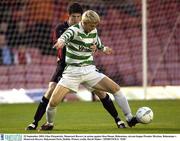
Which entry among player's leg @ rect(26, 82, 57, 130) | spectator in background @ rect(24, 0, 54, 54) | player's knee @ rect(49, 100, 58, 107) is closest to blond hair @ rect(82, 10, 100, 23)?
player's knee @ rect(49, 100, 58, 107)

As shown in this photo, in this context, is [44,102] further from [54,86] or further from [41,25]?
[41,25]

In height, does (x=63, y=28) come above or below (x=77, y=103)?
above

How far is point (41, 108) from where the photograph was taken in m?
9.96

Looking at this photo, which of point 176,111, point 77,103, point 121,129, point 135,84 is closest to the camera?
point 121,129

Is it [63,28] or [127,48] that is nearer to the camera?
[63,28]

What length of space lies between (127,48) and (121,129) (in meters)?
8.23

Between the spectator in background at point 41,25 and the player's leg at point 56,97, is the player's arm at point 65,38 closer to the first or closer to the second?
the player's leg at point 56,97

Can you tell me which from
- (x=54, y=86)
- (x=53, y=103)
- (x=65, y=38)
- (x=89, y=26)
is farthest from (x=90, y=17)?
(x=54, y=86)

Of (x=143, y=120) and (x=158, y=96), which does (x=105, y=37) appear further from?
(x=143, y=120)

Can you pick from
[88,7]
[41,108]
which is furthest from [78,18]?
[88,7]

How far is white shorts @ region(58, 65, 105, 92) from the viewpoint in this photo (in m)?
9.40

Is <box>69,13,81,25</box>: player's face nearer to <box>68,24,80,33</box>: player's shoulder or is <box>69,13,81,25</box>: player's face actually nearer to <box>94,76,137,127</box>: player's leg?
<box>68,24,80,33</box>: player's shoulder

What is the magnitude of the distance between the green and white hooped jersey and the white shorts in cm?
8

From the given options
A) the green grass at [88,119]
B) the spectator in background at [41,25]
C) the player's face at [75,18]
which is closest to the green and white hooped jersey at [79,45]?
the player's face at [75,18]
